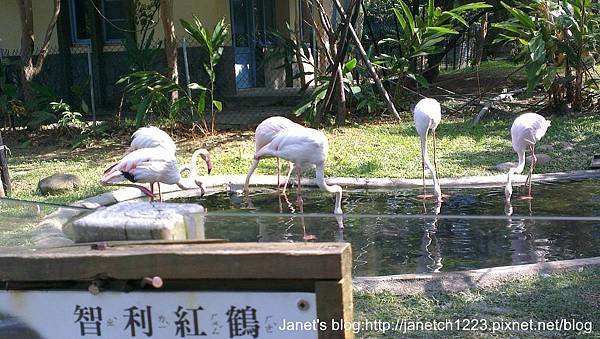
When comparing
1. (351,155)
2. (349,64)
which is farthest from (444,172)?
(349,64)

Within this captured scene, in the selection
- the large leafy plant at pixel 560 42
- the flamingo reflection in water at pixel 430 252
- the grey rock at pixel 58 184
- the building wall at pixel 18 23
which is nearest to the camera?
the flamingo reflection in water at pixel 430 252

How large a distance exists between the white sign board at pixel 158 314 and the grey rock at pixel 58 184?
6008mm

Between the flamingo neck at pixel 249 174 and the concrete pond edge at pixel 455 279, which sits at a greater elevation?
the flamingo neck at pixel 249 174

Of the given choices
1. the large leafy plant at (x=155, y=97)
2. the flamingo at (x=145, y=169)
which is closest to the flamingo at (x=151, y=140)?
the flamingo at (x=145, y=169)

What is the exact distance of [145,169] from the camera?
21.8 feet

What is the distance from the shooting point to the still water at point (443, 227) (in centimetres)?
529

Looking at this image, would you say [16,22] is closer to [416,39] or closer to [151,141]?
[416,39]

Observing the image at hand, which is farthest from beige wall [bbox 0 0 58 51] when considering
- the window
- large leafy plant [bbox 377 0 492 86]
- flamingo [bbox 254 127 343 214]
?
flamingo [bbox 254 127 343 214]

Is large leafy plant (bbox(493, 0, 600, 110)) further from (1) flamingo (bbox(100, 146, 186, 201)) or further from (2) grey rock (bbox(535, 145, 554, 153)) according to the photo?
(1) flamingo (bbox(100, 146, 186, 201))

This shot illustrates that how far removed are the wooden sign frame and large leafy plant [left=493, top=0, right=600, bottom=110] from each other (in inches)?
364

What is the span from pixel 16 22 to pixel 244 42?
182 inches

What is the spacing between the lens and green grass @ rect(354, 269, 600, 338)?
12.7 feet

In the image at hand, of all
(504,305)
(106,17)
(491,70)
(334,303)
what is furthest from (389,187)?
(491,70)

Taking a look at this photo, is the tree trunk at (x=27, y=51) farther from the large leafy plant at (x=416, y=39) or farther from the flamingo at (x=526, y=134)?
the flamingo at (x=526, y=134)
